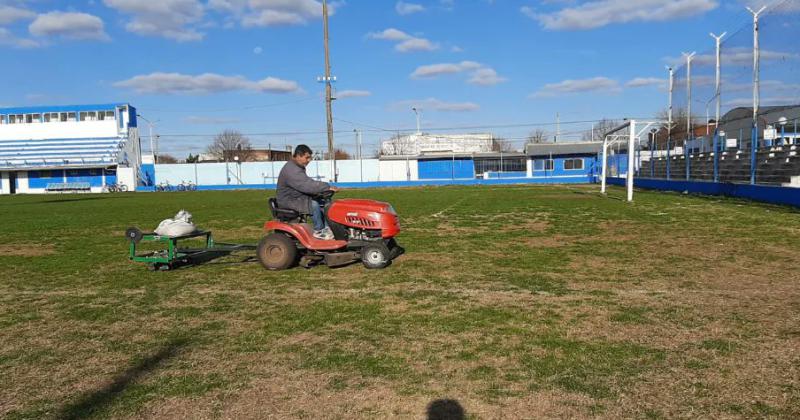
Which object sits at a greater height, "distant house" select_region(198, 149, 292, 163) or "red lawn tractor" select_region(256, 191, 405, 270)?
"distant house" select_region(198, 149, 292, 163)

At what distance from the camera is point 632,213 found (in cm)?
1448

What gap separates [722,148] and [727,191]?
592cm

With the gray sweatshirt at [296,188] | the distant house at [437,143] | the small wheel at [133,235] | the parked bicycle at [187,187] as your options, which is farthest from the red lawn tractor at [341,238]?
the distant house at [437,143]

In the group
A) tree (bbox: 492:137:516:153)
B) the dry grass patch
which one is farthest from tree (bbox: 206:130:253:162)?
the dry grass patch

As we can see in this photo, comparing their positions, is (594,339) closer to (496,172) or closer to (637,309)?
(637,309)

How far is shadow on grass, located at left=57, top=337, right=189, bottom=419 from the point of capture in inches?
123

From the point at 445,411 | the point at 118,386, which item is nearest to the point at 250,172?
the point at 118,386

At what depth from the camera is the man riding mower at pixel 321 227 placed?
7.15m

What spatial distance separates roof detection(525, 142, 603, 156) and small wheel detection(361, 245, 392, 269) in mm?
47070

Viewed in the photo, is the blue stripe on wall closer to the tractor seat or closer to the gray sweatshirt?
the gray sweatshirt

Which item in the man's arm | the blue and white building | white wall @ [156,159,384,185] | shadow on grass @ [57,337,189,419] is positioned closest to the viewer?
shadow on grass @ [57,337,189,419]

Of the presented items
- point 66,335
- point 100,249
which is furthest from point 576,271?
point 100,249

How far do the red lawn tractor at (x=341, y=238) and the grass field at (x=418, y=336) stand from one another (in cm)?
21

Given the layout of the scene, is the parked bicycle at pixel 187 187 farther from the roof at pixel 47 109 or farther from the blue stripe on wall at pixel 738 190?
the blue stripe on wall at pixel 738 190
